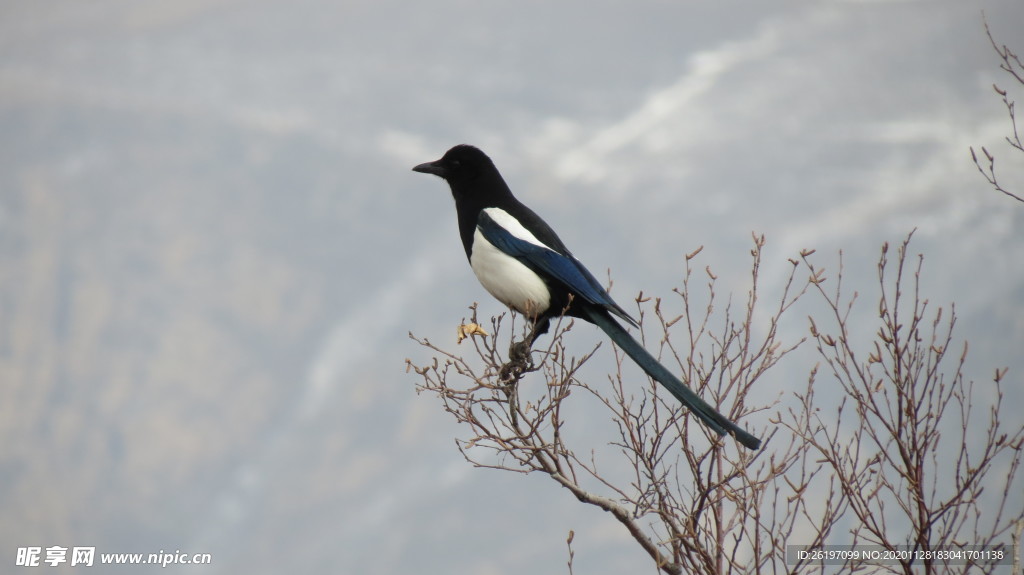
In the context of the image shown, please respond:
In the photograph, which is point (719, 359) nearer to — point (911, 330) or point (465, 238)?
point (911, 330)

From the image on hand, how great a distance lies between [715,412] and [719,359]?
0.66ft

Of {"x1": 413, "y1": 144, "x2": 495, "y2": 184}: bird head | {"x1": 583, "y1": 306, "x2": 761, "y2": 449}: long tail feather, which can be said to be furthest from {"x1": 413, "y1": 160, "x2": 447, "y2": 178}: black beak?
{"x1": 583, "y1": 306, "x2": 761, "y2": 449}: long tail feather

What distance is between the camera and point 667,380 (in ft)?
11.3

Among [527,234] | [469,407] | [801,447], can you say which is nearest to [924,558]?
[801,447]

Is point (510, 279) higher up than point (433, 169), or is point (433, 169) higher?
point (433, 169)

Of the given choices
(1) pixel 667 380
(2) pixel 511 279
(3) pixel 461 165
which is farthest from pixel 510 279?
(1) pixel 667 380

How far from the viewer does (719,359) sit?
338 cm

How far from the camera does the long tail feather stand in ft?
10.5

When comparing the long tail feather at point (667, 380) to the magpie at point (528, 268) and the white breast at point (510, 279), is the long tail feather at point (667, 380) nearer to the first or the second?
the magpie at point (528, 268)

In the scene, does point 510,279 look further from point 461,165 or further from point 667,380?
point 667,380

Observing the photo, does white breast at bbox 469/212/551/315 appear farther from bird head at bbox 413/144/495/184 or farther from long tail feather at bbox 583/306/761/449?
bird head at bbox 413/144/495/184

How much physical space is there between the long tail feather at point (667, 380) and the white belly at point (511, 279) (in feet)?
0.61

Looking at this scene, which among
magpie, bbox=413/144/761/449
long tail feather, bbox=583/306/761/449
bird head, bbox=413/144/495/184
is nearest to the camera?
long tail feather, bbox=583/306/761/449

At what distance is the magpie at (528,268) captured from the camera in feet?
12.5
